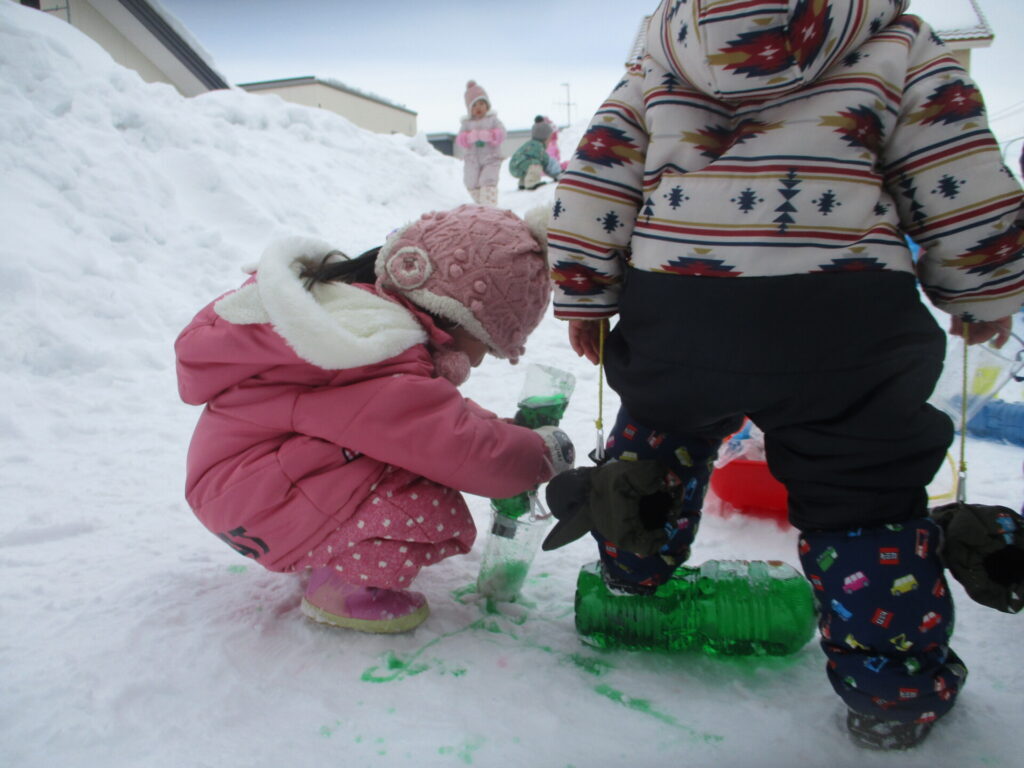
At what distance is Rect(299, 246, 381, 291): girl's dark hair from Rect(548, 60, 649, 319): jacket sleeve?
48 cm

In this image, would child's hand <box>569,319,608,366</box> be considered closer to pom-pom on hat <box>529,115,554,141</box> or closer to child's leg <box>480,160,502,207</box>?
child's leg <box>480,160,502,207</box>

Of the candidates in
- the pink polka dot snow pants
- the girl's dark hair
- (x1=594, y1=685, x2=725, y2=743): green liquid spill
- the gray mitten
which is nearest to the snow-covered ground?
(x1=594, y1=685, x2=725, y2=743): green liquid spill

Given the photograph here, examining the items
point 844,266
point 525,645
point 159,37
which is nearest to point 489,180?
point 159,37

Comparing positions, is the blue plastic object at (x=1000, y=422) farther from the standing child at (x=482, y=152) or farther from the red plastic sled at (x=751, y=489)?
the standing child at (x=482, y=152)

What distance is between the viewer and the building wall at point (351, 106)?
1241cm

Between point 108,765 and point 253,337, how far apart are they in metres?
0.68

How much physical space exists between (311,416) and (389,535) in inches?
10.1

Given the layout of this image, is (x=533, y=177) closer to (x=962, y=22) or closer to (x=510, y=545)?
(x=962, y=22)

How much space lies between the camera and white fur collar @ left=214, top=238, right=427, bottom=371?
120 centimetres

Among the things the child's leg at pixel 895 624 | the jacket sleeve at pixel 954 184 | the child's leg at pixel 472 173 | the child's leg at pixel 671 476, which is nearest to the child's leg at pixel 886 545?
the child's leg at pixel 895 624

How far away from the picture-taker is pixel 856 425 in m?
0.96

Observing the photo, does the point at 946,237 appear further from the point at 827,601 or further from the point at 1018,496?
the point at 1018,496

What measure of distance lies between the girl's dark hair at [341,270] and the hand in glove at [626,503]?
64cm

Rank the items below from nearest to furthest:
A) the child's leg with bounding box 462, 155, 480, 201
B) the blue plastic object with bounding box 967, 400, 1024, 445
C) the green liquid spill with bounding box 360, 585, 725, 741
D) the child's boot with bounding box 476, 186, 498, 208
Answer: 1. the green liquid spill with bounding box 360, 585, 725, 741
2. the blue plastic object with bounding box 967, 400, 1024, 445
3. the child's boot with bounding box 476, 186, 498, 208
4. the child's leg with bounding box 462, 155, 480, 201
